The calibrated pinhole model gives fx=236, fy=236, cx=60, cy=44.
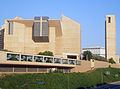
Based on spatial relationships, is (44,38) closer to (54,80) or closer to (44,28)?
(44,28)

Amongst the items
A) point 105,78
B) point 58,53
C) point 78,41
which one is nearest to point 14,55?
point 105,78

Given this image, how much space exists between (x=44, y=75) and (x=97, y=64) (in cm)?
3669

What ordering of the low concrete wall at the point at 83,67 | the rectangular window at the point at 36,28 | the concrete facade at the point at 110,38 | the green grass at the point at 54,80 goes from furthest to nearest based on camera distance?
1. the concrete facade at the point at 110,38
2. the rectangular window at the point at 36,28
3. the low concrete wall at the point at 83,67
4. the green grass at the point at 54,80

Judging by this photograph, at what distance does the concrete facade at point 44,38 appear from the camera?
8806cm

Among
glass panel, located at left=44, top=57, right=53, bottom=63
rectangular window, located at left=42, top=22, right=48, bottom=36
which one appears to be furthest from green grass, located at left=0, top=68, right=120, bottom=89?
rectangular window, located at left=42, top=22, right=48, bottom=36

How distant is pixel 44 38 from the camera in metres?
90.8

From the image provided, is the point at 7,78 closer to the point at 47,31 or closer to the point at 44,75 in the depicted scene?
the point at 44,75

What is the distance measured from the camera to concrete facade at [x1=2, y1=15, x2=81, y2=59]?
289 feet

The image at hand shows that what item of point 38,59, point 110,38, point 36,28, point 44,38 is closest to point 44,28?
point 36,28

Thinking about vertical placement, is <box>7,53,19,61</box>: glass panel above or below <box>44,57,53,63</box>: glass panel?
above

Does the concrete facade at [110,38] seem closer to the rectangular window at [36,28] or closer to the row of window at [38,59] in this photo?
the rectangular window at [36,28]

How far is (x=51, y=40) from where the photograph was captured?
302 feet

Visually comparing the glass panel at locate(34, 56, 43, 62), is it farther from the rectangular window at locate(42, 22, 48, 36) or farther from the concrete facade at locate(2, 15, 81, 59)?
the concrete facade at locate(2, 15, 81, 59)

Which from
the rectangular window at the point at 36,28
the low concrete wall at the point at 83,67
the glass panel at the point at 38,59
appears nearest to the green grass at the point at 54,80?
the low concrete wall at the point at 83,67
